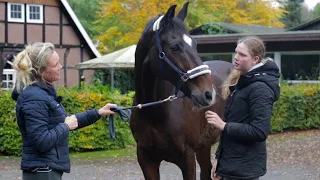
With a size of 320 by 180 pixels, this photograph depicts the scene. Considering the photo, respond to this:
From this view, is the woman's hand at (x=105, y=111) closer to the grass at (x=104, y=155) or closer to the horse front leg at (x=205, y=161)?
the horse front leg at (x=205, y=161)

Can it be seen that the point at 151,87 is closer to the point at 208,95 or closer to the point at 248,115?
the point at 208,95

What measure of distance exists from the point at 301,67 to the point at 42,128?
2324 cm

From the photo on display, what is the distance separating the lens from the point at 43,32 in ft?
96.2

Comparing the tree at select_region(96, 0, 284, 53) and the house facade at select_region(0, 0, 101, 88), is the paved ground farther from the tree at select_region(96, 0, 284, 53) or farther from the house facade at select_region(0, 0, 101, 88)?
the tree at select_region(96, 0, 284, 53)

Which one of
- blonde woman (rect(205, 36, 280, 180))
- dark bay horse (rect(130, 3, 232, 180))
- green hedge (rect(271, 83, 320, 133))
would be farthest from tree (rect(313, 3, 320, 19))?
blonde woman (rect(205, 36, 280, 180))

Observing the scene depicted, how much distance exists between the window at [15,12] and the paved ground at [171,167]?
16.6 metres

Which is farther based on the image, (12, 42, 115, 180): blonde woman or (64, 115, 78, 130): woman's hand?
(64, 115, 78, 130): woman's hand

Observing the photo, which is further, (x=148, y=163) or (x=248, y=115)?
(x=148, y=163)

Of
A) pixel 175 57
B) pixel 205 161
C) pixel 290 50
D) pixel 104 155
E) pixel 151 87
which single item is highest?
pixel 175 57

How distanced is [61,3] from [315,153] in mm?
18615

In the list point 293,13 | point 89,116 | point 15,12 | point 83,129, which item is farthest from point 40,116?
point 293,13

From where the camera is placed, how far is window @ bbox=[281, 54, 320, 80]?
25.7m

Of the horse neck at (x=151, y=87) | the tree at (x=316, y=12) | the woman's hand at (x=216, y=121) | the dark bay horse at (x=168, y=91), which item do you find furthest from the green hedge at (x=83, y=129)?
the tree at (x=316, y=12)

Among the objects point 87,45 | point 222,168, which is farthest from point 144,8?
point 222,168
